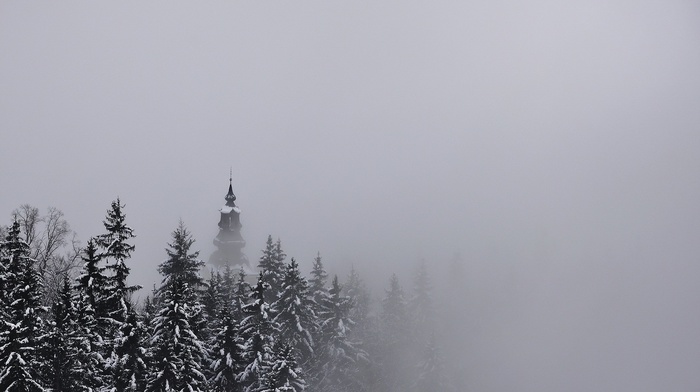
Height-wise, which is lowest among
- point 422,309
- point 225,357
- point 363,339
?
point 225,357

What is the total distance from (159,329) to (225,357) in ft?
20.0

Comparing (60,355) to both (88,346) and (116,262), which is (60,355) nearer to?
(88,346)

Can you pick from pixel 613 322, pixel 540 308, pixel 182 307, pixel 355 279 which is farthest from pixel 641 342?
pixel 182 307

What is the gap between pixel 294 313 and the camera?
4122cm

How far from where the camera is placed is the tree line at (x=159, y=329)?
2364cm

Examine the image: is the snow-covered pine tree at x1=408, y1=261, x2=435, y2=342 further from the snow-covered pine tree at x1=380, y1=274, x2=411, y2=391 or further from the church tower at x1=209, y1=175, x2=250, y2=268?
the church tower at x1=209, y1=175, x2=250, y2=268

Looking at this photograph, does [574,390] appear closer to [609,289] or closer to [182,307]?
[609,289]

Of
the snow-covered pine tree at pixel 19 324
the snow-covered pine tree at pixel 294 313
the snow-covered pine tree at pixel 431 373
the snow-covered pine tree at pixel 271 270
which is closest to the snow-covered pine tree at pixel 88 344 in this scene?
the snow-covered pine tree at pixel 19 324

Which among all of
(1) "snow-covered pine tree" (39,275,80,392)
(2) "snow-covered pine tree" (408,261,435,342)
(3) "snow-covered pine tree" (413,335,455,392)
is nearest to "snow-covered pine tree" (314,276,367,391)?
(3) "snow-covered pine tree" (413,335,455,392)

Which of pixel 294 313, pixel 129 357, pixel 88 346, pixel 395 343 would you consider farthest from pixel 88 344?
pixel 395 343

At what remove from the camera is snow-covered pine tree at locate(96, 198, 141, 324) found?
2620 cm

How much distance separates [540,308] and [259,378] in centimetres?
10939

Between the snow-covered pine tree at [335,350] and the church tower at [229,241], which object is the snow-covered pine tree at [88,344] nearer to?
the snow-covered pine tree at [335,350]

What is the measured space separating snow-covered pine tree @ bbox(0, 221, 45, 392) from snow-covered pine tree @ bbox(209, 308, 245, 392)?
369 inches
